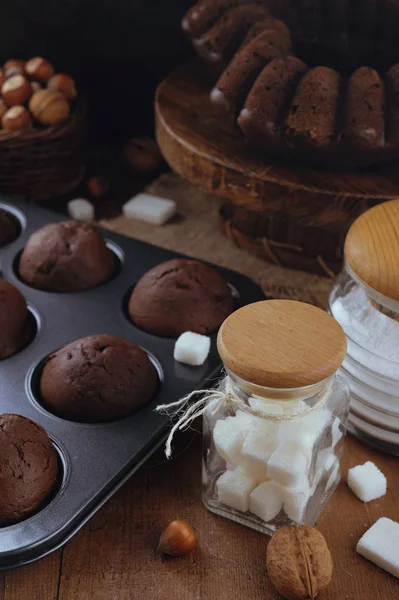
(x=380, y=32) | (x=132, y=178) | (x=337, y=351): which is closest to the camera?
(x=337, y=351)

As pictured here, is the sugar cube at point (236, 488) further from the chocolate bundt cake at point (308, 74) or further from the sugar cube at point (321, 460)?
the chocolate bundt cake at point (308, 74)

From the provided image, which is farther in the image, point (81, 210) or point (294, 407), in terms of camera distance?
point (81, 210)

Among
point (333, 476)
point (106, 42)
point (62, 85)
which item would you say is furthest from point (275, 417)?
point (106, 42)

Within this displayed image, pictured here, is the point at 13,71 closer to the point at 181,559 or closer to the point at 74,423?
the point at 74,423

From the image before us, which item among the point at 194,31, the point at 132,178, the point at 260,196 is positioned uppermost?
the point at 194,31

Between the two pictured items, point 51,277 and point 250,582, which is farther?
point 51,277

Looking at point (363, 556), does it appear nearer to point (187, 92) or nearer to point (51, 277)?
point (51, 277)

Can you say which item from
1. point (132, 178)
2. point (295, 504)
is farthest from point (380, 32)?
point (295, 504)
